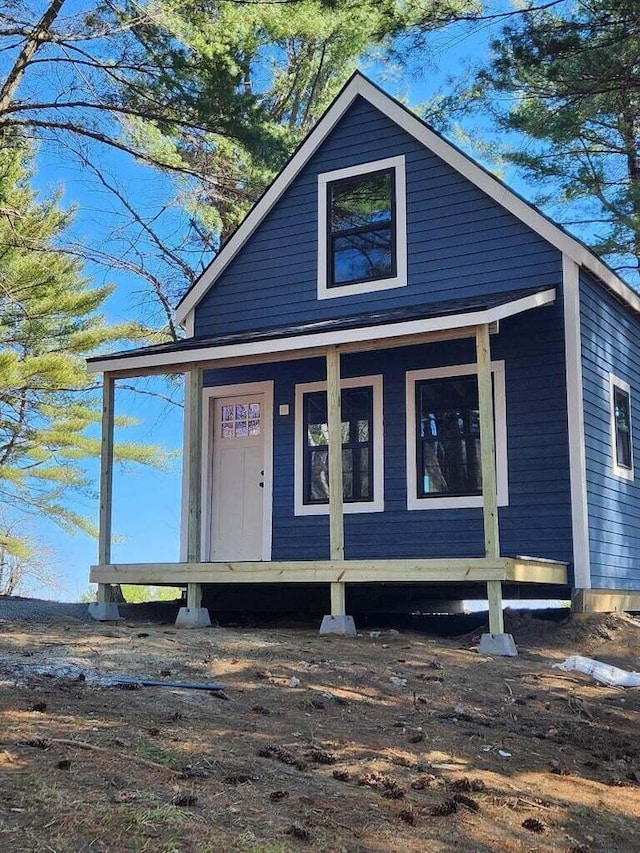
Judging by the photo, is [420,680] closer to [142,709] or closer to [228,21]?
[142,709]

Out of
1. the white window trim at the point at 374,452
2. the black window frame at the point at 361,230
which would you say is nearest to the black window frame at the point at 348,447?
the white window trim at the point at 374,452

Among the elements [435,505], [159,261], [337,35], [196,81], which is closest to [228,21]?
[196,81]

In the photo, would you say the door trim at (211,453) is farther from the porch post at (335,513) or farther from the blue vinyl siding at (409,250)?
the porch post at (335,513)

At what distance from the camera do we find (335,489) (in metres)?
9.26

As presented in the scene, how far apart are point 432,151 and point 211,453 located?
4.98 meters

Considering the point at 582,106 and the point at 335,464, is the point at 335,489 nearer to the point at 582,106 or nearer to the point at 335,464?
the point at 335,464

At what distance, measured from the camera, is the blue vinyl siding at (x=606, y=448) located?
34.8 feet

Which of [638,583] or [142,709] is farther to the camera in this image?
[638,583]

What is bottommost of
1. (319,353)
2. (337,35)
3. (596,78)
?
(319,353)

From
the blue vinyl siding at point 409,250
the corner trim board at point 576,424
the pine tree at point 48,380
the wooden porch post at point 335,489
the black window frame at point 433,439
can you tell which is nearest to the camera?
the wooden porch post at point 335,489

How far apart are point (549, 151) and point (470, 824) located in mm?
16213

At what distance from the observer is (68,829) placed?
3000 millimetres

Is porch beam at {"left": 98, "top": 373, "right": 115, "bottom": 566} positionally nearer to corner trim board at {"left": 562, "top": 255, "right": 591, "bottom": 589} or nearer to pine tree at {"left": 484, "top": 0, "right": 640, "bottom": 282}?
corner trim board at {"left": 562, "top": 255, "right": 591, "bottom": 589}

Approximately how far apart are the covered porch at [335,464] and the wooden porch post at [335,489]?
0.01 meters
